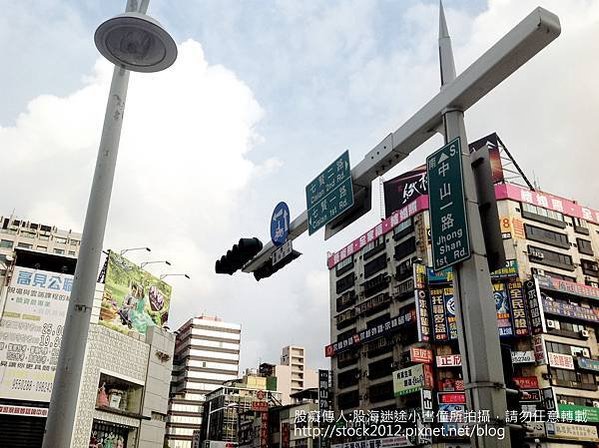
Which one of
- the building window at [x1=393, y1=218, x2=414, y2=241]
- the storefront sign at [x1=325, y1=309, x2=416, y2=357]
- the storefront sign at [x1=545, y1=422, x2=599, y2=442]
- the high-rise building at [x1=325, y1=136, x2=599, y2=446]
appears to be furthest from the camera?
the building window at [x1=393, y1=218, x2=414, y2=241]

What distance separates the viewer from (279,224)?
10562 millimetres

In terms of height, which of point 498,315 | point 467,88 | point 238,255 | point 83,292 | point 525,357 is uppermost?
point 498,315

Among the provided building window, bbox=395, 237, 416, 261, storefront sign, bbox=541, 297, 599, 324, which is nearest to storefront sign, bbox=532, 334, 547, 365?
storefront sign, bbox=541, 297, 599, 324

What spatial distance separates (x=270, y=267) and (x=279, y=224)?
2.91ft

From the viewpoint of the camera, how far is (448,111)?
7039 mm

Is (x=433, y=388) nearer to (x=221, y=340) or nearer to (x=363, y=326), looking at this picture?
(x=363, y=326)

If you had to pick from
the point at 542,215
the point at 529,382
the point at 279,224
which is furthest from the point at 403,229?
the point at 279,224

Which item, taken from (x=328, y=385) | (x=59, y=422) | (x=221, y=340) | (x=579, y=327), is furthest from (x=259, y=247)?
(x=221, y=340)

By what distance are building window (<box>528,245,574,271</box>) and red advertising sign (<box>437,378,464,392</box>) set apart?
1118 cm

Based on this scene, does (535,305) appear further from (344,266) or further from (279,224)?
(279,224)

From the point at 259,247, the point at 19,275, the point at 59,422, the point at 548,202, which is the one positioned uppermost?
the point at 548,202

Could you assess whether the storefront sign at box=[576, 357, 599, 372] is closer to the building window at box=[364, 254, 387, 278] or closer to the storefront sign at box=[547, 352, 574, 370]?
the storefront sign at box=[547, 352, 574, 370]

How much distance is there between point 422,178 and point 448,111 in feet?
144

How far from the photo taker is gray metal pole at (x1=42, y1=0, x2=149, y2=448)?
4133mm
